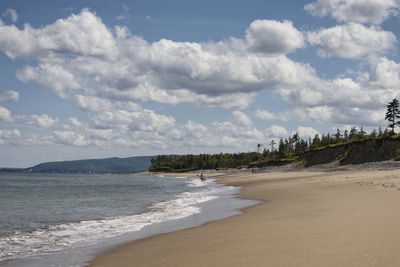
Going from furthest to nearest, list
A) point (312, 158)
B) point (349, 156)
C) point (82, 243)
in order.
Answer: point (312, 158)
point (349, 156)
point (82, 243)

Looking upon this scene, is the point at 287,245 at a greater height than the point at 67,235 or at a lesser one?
greater

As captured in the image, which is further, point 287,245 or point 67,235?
point 67,235

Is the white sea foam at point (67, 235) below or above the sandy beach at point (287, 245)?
below

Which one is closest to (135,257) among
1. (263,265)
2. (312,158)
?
(263,265)

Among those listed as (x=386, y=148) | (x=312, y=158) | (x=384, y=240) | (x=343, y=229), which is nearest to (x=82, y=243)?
(x=343, y=229)

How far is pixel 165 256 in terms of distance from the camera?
9.02m

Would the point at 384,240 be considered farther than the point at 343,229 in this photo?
No

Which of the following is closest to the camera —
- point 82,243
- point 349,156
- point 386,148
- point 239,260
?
point 239,260

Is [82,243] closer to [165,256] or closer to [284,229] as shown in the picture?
[165,256]

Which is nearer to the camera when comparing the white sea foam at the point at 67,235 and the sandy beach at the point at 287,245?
the sandy beach at the point at 287,245

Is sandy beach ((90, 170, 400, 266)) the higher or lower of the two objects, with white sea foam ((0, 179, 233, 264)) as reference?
higher

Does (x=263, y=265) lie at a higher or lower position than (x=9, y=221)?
higher

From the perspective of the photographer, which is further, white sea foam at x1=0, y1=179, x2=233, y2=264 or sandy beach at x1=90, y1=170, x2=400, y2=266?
white sea foam at x1=0, y1=179, x2=233, y2=264

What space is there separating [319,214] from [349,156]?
212ft
